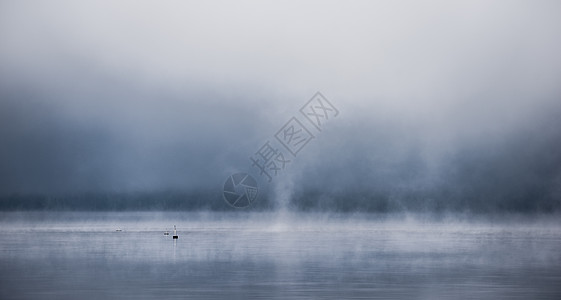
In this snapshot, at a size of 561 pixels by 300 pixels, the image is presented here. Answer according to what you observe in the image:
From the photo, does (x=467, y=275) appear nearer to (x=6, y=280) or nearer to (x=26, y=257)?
(x=6, y=280)

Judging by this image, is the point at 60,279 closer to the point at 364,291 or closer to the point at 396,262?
the point at 364,291

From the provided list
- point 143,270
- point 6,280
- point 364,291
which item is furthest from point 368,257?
point 6,280

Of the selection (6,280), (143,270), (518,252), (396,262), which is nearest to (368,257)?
(396,262)

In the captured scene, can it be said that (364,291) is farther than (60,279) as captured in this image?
No

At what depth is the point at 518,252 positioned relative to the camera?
67500mm

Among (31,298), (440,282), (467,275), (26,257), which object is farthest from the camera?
(26,257)

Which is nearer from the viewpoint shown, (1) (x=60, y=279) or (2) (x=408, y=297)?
(2) (x=408, y=297)

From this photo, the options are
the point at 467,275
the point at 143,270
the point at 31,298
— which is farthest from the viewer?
the point at 143,270

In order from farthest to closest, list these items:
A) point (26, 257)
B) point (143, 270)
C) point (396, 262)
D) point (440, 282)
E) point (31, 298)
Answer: point (26, 257) → point (396, 262) → point (143, 270) → point (440, 282) → point (31, 298)

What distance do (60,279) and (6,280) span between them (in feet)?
9.15

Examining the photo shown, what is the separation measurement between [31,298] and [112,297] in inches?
136

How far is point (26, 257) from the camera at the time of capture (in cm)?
6112

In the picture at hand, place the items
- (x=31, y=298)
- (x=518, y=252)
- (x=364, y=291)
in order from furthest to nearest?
(x=518, y=252) < (x=364, y=291) < (x=31, y=298)

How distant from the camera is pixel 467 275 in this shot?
4594 centimetres
